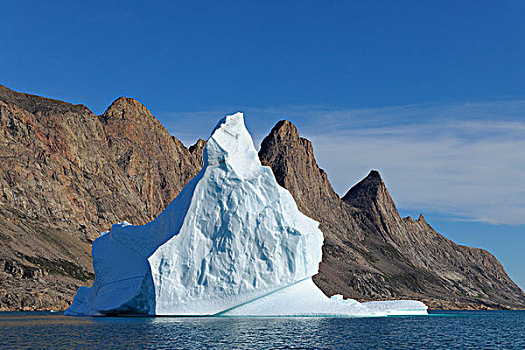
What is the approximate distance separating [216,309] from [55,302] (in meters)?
69.8

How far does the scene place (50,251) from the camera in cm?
13125

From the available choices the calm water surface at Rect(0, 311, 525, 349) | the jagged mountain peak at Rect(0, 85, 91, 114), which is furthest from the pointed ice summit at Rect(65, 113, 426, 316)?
the jagged mountain peak at Rect(0, 85, 91, 114)

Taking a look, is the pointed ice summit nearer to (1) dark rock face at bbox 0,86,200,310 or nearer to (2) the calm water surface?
(2) the calm water surface

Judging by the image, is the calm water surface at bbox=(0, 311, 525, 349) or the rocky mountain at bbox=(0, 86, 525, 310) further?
the rocky mountain at bbox=(0, 86, 525, 310)

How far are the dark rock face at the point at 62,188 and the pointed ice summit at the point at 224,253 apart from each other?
60.2m

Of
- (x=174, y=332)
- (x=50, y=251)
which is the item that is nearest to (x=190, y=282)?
(x=174, y=332)

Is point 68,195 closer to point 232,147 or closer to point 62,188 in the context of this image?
point 62,188

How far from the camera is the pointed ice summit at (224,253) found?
4362 cm

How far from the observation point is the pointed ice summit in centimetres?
4362

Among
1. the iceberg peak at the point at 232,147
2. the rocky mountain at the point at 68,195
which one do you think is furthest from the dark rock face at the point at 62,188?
the iceberg peak at the point at 232,147

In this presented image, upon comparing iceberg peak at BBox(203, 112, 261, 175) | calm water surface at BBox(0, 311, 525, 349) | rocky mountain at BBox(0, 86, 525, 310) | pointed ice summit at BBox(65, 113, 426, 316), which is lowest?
calm water surface at BBox(0, 311, 525, 349)

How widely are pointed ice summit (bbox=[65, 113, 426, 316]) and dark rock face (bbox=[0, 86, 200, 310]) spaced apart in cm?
6015

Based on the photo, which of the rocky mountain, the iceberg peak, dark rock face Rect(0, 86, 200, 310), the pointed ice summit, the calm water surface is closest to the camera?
the calm water surface

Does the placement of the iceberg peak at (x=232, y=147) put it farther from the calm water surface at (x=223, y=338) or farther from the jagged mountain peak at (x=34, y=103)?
the jagged mountain peak at (x=34, y=103)
